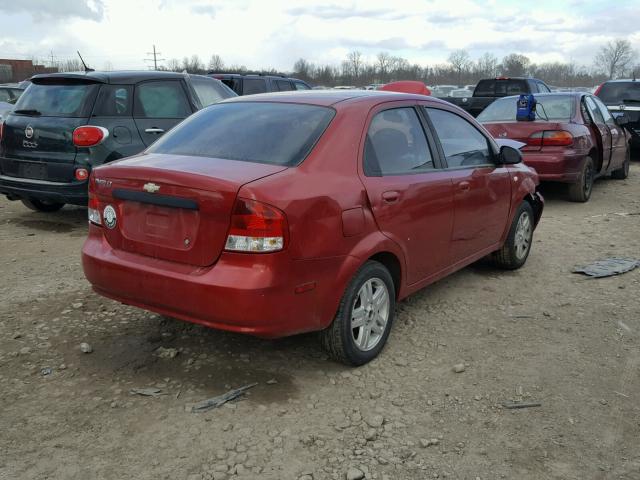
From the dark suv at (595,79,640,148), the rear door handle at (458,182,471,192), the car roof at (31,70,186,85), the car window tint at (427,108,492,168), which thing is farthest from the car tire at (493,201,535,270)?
the dark suv at (595,79,640,148)

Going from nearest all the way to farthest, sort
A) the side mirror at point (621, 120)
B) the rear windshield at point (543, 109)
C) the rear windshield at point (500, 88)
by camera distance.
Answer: the rear windshield at point (543, 109) < the side mirror at point (621, 120) < the rear windshield at point (500, 88)

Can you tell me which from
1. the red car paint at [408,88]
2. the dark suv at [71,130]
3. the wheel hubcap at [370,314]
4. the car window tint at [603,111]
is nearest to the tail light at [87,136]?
the dark suv at [71,130]

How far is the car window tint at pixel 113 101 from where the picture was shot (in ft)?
21.8

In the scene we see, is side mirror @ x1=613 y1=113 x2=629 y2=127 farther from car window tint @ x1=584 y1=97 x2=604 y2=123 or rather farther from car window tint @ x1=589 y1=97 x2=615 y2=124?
car window tint @ x1=584 y1=97 x2=604 y2=123

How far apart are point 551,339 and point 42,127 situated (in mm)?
5502

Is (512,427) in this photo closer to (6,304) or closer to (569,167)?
(6,304)

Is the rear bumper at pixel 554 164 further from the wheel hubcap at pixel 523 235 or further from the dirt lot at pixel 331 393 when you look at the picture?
the dirt lot at pixel 331 393

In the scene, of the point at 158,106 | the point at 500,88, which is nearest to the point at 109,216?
the point at 158,106

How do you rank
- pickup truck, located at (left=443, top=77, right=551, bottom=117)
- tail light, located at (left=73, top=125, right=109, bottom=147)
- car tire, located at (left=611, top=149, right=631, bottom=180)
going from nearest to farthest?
tail light, located at (left=73, top=125, right=109, bottom=147), car tire, located at (left=611, top=149, right=631, bottom=180), pickup truck, located at (left=443, top=77, right=551, bottom=117)

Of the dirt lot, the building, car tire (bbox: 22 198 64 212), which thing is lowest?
the dirt lot

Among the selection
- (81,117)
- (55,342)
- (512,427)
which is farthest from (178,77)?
(512,427)

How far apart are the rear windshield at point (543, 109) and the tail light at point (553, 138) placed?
44 cm

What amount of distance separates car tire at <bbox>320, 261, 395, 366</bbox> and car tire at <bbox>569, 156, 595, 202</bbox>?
6023mm

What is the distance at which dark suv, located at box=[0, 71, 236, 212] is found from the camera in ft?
21.3
